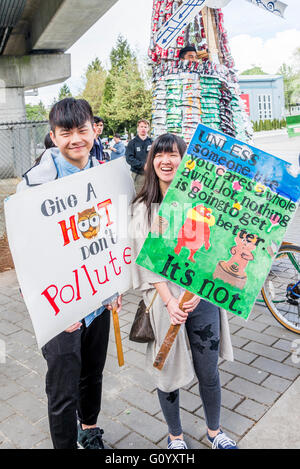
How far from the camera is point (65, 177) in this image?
2127 millimetres

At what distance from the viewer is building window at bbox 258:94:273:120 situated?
51.8m

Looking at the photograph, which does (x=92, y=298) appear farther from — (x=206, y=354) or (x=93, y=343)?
(x=206, y=354)

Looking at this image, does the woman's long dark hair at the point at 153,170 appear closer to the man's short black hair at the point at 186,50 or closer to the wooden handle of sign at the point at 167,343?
the wooden handle of sign at the point at 167,343

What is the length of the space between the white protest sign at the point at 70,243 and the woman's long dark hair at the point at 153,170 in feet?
0.44

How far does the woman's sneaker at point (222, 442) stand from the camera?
2.47m

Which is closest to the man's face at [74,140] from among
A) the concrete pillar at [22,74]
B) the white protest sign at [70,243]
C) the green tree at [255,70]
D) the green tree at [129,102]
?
the white protest sign at [70,243]

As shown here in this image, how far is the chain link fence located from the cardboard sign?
8.37 m

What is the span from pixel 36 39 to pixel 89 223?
12575 millimetres

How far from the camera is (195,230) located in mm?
2160

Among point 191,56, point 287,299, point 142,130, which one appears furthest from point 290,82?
point 287,299

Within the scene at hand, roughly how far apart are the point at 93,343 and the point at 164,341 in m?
0.46

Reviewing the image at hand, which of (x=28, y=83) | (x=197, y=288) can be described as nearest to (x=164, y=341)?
(x=197, y=288)
